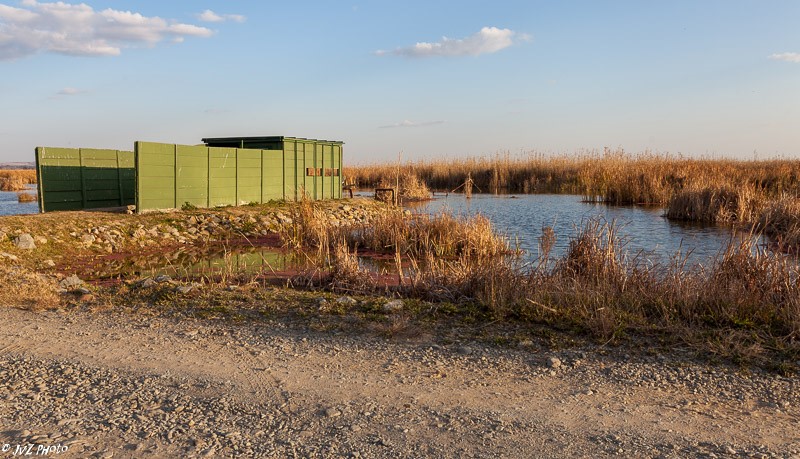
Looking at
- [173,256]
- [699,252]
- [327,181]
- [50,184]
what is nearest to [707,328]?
[699,252]

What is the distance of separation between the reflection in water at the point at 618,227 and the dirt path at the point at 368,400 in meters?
5.11

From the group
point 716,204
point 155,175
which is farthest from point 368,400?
point 716,204

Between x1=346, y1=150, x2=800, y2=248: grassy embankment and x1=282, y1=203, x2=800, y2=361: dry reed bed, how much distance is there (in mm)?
1201

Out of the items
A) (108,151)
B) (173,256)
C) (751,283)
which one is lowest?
(173,256)

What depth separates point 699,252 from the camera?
14.7 meters

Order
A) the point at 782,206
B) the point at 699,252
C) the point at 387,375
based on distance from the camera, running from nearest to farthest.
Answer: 1. the point at 387,375
2. the point at 699,252
3. the point at 782,206

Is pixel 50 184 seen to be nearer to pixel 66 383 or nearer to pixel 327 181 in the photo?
pixel 327 181

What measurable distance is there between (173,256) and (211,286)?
7246mm

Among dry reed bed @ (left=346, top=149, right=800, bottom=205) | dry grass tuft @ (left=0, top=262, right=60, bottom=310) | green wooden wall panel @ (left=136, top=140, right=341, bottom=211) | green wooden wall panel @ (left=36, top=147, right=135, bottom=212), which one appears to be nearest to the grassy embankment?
dry reed bed @ (left=346, top=149, right=800, bottom=205)

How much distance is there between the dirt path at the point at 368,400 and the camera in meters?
3.90

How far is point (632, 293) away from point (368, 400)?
4.03 metres

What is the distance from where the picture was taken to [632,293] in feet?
24.0

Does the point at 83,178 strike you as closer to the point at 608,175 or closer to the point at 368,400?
the point at 368,400

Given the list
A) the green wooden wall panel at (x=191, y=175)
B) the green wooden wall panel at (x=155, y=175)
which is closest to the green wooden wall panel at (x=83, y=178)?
the green wooden wall panel at (x=155, y=175)
